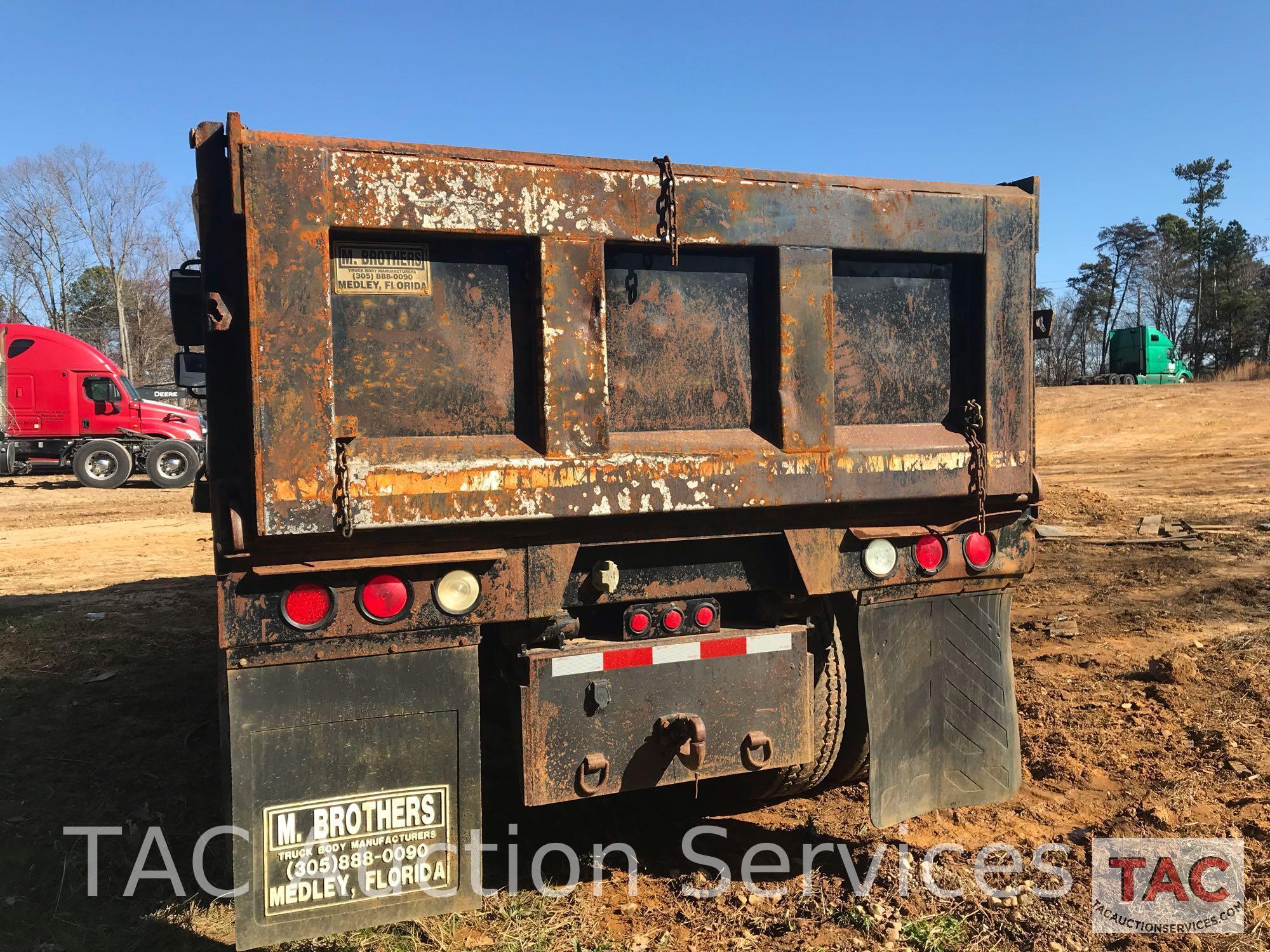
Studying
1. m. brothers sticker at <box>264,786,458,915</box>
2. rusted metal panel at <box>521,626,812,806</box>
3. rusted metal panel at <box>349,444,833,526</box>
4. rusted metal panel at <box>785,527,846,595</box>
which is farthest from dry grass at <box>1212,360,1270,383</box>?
m. brothers sticker at <box>264,786,458,915</box>

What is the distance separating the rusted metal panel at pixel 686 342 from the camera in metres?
2.73

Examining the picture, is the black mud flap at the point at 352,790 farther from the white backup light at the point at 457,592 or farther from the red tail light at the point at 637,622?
the red tail light at the point at 637,622

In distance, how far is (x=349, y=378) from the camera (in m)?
2.45

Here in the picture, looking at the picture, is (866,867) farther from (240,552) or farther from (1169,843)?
(240,552)

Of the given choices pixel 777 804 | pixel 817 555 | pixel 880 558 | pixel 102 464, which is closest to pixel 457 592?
pixel 817 555

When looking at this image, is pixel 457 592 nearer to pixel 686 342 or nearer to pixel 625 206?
pixel 686 342

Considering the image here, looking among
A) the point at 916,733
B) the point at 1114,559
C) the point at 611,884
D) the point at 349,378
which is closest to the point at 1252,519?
the point at 1114,559

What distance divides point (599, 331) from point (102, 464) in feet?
63.3

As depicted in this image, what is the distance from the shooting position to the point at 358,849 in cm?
251

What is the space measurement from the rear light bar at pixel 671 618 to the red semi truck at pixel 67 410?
716 inches

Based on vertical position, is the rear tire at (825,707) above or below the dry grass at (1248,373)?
below

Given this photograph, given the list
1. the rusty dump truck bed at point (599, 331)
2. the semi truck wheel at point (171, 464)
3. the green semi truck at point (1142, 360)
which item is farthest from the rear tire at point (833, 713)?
the green semi truck at point (1142, 360)

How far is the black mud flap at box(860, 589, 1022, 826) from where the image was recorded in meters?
3.07

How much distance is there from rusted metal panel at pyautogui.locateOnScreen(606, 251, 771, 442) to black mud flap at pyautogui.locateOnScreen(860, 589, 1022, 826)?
89cm
